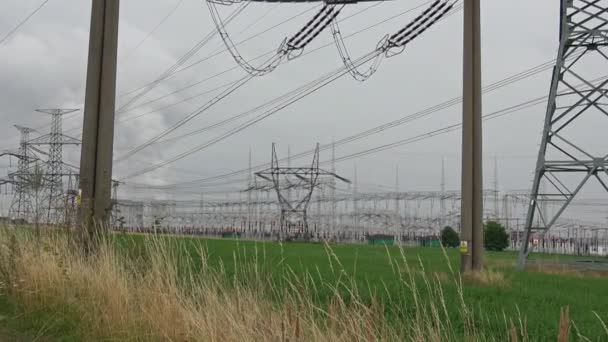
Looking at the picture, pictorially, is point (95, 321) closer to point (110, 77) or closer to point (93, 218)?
point (93, 218)

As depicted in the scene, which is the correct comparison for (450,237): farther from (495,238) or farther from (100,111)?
(100,111)

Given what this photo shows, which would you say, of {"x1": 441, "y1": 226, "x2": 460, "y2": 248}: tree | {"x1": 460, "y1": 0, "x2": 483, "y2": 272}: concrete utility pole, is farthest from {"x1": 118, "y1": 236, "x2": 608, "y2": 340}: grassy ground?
{"x1": 441, "y1": 226, "x2": 460, "y2": 248}: tree

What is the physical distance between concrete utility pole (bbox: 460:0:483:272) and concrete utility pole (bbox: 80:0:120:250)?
8.78m

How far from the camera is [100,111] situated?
10531mm

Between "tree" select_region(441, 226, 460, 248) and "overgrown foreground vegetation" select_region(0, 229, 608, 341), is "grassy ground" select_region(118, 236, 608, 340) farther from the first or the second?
"tree" select_region(441, 226, 460, 248)

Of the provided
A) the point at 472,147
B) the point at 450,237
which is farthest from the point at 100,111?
the point at 450,237

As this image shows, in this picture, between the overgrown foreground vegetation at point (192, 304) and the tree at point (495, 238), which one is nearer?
the overgrown foreground vegetation at point (192, 304)

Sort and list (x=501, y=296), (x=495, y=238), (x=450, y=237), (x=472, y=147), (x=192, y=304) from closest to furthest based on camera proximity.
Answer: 1. (x=192, y=304)
2. (x=501, y=296)
3. (x=472, y=147)
4. (x=495, y=238)
5. (x=450, y=237)

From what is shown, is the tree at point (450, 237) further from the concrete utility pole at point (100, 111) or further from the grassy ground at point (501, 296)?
the concrete utility pole at point (100, 111)

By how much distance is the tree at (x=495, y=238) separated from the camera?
73188 mm

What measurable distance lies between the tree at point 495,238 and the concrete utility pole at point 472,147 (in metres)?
60.1

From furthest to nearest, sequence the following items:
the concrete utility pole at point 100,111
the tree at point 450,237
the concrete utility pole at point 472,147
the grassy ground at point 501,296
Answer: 1. the tree at point 450,237
2. the concrete utility pole at point 472,147
3. the concrete utility pole at point 100,111
4. the grassy ground at point 501,296

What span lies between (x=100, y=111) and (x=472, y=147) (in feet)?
29.9

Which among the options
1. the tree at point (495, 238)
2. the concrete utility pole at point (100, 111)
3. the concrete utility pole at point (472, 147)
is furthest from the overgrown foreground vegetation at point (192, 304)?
the tree at point (495, 238)
